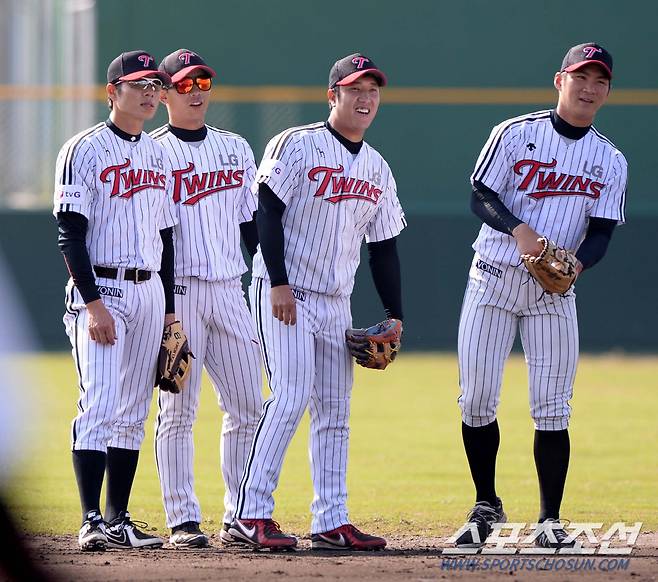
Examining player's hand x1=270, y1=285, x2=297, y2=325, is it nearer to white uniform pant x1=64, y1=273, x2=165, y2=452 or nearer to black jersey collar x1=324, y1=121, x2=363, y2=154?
white uniform pant x1=64, y1=273, x2=165, y2=452

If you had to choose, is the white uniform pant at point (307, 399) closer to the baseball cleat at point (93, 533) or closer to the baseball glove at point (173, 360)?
the baseball glove at point (173, 360)

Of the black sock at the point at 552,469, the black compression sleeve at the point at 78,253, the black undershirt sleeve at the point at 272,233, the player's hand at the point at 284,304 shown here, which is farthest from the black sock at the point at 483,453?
the black compression sleeve at the point at 78,253

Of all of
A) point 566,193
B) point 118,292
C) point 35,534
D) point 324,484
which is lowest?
point 35,534

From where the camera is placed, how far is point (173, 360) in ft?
15.6

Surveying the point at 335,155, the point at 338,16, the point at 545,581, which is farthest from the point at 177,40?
the point at 545,581

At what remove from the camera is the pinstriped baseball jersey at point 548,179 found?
4953mm

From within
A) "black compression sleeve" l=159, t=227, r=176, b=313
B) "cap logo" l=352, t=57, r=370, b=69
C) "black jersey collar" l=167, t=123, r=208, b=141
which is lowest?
"black compression sleeve" l=159, t=227, r=176, b=313

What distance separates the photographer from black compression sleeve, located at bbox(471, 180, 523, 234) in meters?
4.86

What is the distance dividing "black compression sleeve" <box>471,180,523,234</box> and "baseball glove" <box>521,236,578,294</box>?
0.49ft

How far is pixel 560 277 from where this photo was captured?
4.71 metres

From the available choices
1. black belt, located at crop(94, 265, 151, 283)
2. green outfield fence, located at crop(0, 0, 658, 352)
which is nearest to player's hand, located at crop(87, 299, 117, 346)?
black belt, located at crop(94, 265, 151, 283)

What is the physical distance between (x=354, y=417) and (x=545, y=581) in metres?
4.97

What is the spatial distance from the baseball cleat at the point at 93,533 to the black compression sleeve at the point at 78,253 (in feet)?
2.53

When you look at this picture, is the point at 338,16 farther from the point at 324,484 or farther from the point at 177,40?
the point at 324,484
